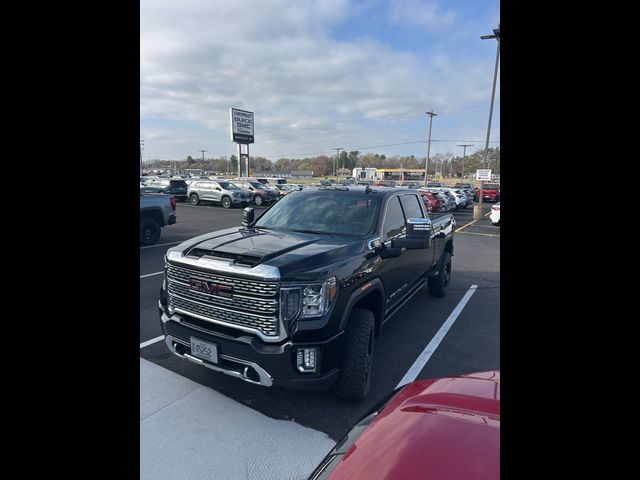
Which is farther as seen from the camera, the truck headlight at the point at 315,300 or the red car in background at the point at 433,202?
the red car in background at the point at 433,202

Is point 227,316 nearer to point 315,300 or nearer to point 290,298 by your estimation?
point 290,298

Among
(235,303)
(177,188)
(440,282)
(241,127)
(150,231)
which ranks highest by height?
(241,127)

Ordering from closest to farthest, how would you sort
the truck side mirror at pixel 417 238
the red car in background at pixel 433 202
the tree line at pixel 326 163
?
the truck side mirror at pixel 417 238, the red car in background at pixel 433 202, the tree line at pixel 326 163

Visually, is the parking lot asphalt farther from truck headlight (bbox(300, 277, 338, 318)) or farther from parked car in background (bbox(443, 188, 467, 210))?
parked car in background (bbox(443, 188, 467, 210))

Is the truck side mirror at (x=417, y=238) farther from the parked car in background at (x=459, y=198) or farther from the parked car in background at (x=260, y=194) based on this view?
the parked car in background at (x=459, y=198)

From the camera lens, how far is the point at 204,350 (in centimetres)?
303

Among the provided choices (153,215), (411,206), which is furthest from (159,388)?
(153,215)

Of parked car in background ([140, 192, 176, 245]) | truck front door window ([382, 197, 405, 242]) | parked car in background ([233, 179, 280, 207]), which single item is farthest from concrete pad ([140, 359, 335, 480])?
parked car in background ([233, 179, 280, 207])

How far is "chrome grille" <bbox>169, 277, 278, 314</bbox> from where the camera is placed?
2801mm

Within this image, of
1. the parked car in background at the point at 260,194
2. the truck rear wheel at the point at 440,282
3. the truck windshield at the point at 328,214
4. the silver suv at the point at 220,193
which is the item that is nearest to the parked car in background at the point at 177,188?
the silver suv at the point at 220,193

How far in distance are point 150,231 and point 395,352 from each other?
8.52 metres

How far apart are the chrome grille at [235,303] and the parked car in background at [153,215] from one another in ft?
25.4

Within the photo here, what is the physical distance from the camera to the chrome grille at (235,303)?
2799mm
